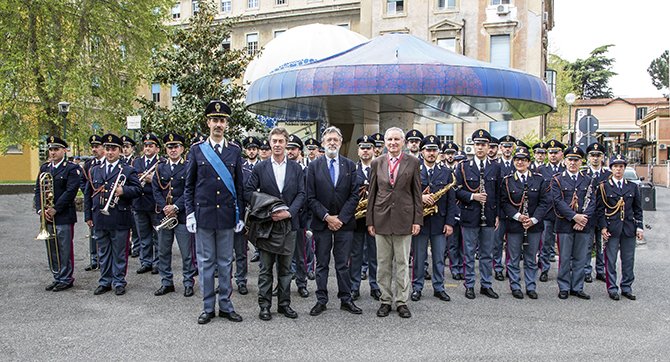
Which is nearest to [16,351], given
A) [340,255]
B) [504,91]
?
[340,255]

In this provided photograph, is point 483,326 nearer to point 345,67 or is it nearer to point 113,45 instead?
point 345,67

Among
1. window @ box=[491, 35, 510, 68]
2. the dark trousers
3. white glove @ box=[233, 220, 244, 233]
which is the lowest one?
the dark trousers

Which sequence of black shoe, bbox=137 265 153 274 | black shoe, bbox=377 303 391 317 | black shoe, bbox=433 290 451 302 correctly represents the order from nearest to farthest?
1. black shoe, bbox=377 303 391 317
2. black shoe, bbox=433 290 451 302
3. black shoe, bbox=137 265 153 274

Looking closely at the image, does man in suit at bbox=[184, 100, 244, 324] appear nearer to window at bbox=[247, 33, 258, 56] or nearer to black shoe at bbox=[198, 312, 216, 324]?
black shoe at bbox=[198, 312, 216, 324]

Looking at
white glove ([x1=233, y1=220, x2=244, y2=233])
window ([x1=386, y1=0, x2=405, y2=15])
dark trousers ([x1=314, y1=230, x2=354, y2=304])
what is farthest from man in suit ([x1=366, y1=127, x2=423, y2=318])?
window ([x1=386, y1=0, x2=405, y2=15])

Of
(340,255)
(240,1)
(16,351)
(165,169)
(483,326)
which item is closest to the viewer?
(16,351)

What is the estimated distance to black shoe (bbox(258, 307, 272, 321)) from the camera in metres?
6.60

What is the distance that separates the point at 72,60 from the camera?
23.1 metres

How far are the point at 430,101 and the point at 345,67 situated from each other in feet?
9.78

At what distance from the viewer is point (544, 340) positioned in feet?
19.7

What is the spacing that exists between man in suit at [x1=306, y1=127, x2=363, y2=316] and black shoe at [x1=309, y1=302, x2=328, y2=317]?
0.04ft

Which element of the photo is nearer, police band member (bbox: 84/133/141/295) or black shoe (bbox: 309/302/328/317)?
black shoe (bbox: 309/302/328/317)

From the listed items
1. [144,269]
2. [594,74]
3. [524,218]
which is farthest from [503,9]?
[594,74]

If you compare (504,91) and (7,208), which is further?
(7,208)
